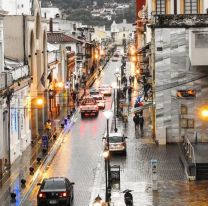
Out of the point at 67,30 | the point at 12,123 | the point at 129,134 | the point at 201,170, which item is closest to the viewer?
the point at 201,170

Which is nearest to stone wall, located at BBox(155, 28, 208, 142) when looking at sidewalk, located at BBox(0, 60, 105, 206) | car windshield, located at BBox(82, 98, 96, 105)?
sidewalk, located at BBox(0, 60, 105, 206)

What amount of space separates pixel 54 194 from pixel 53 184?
2.54ft

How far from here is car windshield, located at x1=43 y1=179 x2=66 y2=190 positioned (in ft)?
110

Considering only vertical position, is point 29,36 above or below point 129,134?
above

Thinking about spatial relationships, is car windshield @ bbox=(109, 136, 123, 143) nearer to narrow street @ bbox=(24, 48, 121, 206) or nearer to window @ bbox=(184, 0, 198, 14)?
narrow street @ bbox=(24, 48, 121, 206)

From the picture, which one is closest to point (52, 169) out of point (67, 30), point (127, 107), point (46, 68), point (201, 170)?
point (201, 170)

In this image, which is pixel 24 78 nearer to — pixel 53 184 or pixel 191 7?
pixel 191 7

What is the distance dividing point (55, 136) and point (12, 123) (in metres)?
9.85

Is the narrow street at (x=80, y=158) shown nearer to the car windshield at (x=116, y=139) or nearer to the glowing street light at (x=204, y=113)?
the car windshield at (x=116, y=139)

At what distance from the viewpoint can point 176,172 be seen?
41250 mm

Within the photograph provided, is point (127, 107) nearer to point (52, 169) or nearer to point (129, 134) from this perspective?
point (129, 134)

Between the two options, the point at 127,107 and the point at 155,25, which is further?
the point at 127,107

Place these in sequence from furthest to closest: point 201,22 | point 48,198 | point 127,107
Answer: point 127,107 → point 201,22 → point 48,198

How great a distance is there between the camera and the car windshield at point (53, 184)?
33500mm
